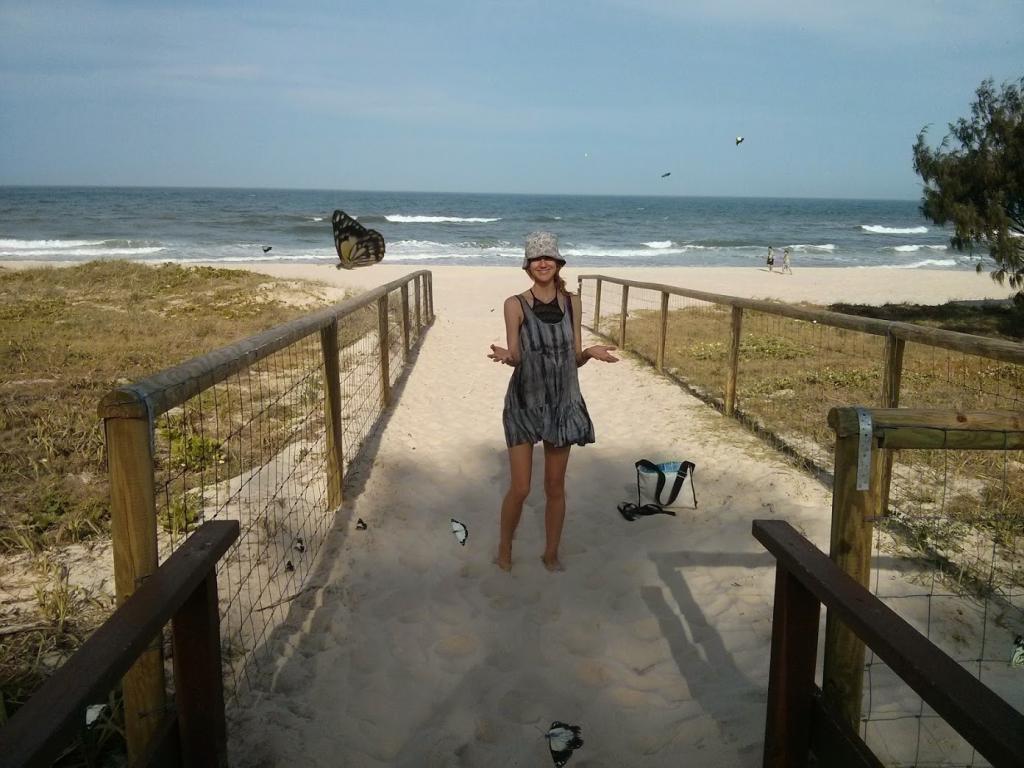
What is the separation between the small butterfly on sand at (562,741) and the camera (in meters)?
2.44

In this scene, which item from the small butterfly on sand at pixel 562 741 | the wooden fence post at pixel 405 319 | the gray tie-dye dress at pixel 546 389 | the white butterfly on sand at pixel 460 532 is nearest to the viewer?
the small butterfly on sand at pixel 562 741

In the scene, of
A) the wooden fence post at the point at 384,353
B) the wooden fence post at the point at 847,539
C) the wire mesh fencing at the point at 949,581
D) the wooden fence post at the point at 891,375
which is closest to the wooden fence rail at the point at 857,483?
the wooden fence post at the point at 847,539

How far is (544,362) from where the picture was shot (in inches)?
134

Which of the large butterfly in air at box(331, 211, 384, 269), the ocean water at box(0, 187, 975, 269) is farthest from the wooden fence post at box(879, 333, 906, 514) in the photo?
the ocean water at box(0, 187, 975, 269)

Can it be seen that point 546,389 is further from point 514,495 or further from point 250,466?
point 250,466

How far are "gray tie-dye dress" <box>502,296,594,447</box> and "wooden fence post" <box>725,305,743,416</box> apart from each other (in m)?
3.34

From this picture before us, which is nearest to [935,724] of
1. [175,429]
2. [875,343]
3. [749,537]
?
[749,537]

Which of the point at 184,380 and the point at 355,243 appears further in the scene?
the point at 355,243

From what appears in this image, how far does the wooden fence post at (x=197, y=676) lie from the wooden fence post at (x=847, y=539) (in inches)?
59.0

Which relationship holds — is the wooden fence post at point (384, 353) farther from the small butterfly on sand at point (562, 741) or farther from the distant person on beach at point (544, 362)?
the small butterfly on sand at point (562, 741)

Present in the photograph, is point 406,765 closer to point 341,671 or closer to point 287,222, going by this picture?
point 341,671

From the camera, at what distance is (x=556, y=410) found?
3.44 meters

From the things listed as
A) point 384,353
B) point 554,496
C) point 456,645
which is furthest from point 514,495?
point 384,353

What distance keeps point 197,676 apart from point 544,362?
1946 millimetres
